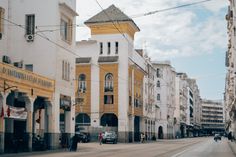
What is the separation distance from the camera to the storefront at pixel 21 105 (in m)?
36.6

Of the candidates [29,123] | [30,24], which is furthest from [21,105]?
[30,24]

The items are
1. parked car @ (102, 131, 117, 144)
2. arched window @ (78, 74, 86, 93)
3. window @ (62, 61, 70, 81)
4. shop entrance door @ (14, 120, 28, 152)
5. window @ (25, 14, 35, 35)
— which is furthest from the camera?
arched window @ (78, 74, 86, 93)

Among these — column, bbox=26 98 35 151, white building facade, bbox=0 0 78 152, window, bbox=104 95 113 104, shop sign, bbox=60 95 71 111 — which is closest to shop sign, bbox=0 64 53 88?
column, bbox=26 98 35 151

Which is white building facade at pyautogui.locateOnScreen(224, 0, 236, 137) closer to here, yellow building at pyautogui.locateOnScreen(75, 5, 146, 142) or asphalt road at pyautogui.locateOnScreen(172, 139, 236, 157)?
yellow building at pyautogui.locateOnScreen(75, 5, 146, 142)

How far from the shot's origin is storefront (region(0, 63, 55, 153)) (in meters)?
36.6

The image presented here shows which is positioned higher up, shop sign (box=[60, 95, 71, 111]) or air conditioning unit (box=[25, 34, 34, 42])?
air conditioning unit (box=[25, 34, 34, 42])

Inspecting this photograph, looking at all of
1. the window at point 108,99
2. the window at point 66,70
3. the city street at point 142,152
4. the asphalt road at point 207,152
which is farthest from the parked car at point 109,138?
the asphalt road at point 207,152

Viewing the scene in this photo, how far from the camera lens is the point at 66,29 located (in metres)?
52.6

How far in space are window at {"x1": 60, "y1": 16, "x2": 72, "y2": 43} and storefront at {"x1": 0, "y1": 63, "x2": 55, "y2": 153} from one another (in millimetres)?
6741

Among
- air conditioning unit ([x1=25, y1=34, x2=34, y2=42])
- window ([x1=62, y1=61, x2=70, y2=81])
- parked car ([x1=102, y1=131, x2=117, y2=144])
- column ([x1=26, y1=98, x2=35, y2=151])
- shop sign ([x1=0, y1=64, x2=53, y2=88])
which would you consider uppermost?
air conditioning unit ([x1=25, y1=34, x2=34, y2=42])

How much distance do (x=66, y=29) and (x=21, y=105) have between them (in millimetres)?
10845

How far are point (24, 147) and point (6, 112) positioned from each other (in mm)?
4733

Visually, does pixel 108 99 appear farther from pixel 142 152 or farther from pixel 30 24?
pixel 142 152

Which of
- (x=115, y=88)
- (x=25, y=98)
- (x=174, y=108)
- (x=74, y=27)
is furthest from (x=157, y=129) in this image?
(x=25, y=98)
